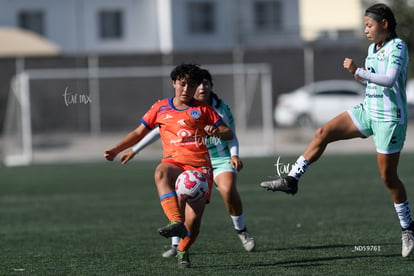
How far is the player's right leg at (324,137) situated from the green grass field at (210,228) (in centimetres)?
67

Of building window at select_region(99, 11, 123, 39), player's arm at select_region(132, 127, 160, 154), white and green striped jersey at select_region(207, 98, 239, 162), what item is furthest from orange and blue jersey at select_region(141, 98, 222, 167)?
building window at select_region(99, 11, 123, 39)

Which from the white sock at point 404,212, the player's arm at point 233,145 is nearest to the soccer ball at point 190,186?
the player's arm at point 233,145

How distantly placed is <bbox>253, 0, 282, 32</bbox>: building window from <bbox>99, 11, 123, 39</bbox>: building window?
7560 mm

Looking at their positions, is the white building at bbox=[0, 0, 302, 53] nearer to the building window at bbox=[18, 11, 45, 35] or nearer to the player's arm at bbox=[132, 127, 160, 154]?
the building window at bbox=[18, 11, 45, 35]

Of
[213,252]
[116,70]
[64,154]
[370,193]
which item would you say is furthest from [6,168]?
[213,252]

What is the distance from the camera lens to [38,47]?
45281 mm

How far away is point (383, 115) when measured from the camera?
794 centimetres

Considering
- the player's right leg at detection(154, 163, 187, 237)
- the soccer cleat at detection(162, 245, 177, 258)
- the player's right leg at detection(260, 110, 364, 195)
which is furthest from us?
the soccer cleat at detection(162, 245, 177, 258)

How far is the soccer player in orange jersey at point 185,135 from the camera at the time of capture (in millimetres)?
7922

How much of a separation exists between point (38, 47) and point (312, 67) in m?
17.4

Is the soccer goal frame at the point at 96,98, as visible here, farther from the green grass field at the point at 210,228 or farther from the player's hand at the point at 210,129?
the player's hand at the point at 210,129

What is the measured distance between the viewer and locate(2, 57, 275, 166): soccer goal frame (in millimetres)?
26531

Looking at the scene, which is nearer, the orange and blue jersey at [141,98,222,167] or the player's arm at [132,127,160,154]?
the orange and blue jersey at [141,98,222,167]

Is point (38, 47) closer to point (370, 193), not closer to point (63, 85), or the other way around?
point (63, 85)
